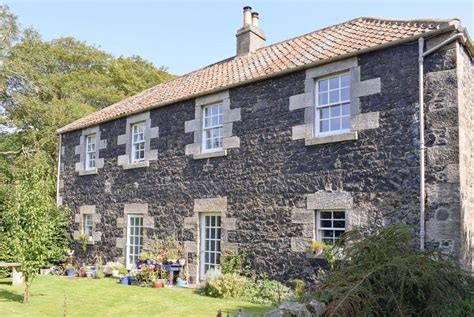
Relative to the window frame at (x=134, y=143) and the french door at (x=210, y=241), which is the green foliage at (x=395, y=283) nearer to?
the french door at (x=210, y=241)

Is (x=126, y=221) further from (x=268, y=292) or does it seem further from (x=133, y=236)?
(x=268, y=292)

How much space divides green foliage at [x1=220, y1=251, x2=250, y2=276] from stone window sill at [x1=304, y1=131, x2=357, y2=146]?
10.5 ft

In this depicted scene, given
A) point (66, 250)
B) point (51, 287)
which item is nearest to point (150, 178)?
point (51, 287)

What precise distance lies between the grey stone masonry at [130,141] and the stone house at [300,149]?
40mm

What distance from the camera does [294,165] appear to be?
1002cm

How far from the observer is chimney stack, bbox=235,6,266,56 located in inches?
566

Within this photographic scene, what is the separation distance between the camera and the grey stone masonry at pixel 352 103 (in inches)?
352

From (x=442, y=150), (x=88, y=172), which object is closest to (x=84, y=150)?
(x=88, y=172)

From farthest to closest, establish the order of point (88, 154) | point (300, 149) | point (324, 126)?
point (88, 154) → point (300, 149) → point (324, 126)

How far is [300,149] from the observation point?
9.94 meters

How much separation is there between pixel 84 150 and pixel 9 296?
7212 mm

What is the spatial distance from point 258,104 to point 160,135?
390cm

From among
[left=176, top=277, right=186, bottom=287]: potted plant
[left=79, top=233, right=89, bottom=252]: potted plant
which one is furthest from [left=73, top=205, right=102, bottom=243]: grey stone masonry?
[left=176, top=277, right=186, bottom=287]: potted plant

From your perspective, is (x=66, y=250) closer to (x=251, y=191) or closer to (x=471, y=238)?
(x=251, y=191)
